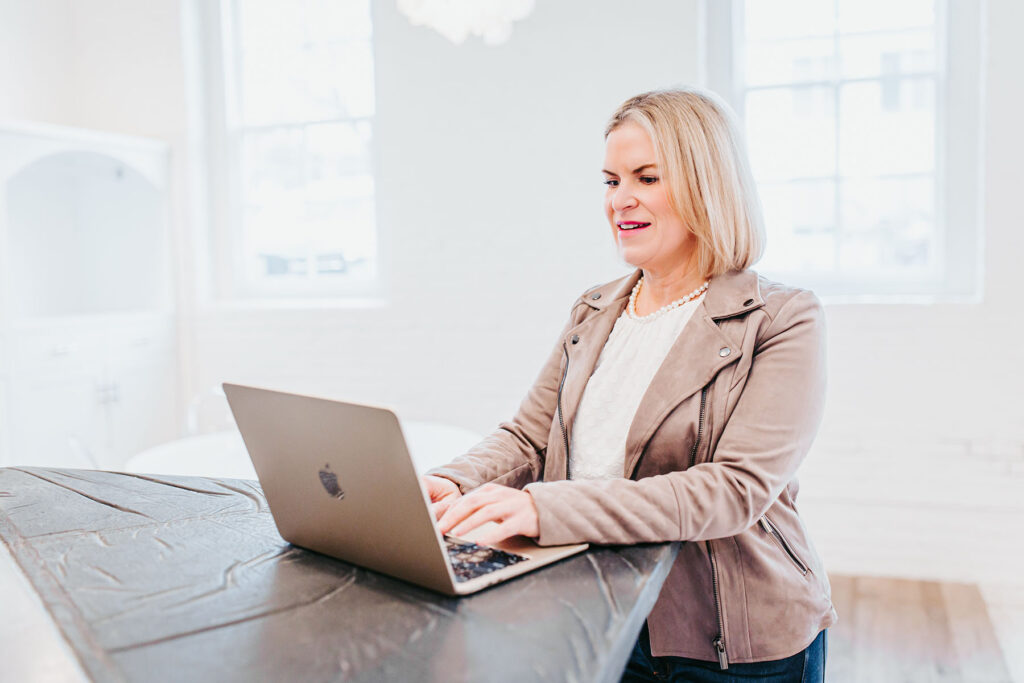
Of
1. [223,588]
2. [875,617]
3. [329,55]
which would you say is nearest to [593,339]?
[223,588]

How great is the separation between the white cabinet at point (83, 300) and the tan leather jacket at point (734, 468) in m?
3.11

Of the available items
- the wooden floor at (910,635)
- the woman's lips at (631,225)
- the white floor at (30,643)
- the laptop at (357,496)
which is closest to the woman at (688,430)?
the woman's lips at (631,225)

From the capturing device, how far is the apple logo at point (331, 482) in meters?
0.95

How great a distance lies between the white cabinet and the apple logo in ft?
10.6

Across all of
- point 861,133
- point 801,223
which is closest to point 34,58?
point 801,223

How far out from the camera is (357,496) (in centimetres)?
93

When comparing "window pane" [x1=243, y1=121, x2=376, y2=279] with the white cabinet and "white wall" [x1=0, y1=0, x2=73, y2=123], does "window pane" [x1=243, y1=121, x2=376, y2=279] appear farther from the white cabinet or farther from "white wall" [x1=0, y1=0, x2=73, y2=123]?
"white wall" [x1=0, y1=0, x2=73, y2=123]

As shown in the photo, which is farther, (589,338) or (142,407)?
(142,407)

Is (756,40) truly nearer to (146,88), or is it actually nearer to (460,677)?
(146,88)

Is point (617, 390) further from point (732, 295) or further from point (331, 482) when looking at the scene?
point (331, 482)

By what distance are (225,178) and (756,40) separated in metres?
2.67

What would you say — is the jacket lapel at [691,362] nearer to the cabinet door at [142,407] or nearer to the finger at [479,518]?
the finger at [479,518]

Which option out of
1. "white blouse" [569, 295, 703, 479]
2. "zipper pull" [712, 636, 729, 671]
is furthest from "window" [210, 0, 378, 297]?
"zipper pull" [712, 636, 729, 671]

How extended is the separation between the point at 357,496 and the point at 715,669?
66cm
